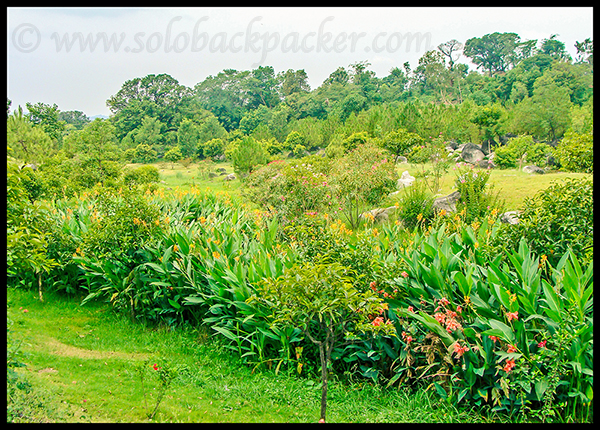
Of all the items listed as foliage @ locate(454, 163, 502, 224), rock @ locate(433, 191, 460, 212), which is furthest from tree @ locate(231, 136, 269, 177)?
foliage @ locate(454, 163, 502, 224)

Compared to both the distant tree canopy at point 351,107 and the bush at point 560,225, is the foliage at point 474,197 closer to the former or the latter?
the bush at point 560,225

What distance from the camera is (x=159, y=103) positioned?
40.6 m

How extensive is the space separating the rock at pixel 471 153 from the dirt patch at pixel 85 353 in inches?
918

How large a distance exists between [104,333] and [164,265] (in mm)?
995

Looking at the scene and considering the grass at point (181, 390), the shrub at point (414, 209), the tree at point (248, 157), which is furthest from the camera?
the tree at point (248, 157)

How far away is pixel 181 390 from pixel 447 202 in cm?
726

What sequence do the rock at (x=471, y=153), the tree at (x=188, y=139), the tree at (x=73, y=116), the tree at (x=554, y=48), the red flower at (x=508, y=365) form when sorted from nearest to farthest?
the red flower at (x=508, y=365), the rock at (x=471, y=153), the tree at (x=188, y=139), the tree at (x=554, y=48), the tree at (x=73, y=116)

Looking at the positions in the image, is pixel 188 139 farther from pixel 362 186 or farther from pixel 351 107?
pixel 362 186

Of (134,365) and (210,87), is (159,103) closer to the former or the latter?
(210,87)

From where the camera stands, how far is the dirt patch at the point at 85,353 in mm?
4141

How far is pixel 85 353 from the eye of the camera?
4219mm

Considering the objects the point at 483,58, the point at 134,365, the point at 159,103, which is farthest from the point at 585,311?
the point at 483,58

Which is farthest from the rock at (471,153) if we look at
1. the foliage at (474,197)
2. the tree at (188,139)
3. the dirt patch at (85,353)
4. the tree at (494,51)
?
the tree at (494,51)

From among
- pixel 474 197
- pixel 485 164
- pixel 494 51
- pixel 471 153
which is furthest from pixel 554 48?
pixel 474 197
